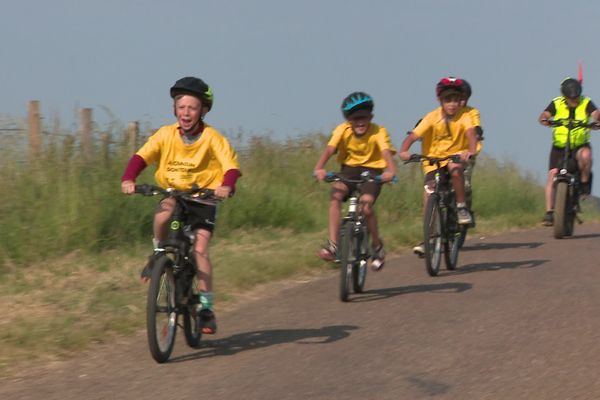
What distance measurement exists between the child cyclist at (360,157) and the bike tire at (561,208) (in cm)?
458

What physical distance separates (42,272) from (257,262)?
2093mm

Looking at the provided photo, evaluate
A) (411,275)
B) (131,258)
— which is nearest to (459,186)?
(411,275)

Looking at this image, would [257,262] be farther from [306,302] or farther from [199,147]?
[199,147]

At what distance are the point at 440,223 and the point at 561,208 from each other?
3579 mm

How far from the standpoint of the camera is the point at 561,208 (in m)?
14.6

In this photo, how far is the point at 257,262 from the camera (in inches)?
456

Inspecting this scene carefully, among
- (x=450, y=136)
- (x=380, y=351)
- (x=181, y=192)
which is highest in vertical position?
(x=450, y=136)

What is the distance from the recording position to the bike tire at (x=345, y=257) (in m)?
9.77

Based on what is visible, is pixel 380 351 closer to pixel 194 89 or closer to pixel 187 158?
pixel 187 158

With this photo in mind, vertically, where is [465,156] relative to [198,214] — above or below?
above

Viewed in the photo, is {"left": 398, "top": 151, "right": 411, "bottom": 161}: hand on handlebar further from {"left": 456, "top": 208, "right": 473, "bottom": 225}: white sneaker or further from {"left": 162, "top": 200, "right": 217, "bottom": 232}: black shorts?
{"left": 162, "top": 200, "right": 217, "bottom": 232}: black shorts

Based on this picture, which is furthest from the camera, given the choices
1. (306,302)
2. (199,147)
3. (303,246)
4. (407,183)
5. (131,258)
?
(407,183)

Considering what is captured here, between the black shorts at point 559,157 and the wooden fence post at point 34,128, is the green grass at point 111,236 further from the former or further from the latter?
the black shorts at point 559,157

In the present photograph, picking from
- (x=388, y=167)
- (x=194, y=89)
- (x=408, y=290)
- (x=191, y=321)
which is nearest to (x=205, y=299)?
(x=191, y=321)
